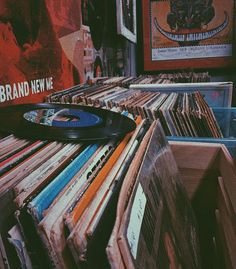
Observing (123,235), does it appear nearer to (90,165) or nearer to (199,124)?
(90,165)

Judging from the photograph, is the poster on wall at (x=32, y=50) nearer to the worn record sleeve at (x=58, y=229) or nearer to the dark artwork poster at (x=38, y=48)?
the dark artwork poster at (x=38, y=48)

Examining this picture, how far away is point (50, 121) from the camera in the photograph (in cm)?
61

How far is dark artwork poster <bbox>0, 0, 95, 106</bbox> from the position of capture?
80cm

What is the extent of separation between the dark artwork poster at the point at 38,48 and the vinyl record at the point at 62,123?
17 cm

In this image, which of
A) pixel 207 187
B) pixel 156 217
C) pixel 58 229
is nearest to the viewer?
pixel 58 229

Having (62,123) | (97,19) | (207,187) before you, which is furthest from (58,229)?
(97,19)

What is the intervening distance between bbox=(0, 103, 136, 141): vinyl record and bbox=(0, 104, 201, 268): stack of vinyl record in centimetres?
2

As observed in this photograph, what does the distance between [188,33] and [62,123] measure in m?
2.83

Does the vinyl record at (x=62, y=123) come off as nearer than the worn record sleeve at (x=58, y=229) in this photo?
No

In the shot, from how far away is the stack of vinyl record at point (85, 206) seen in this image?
0.94 feet

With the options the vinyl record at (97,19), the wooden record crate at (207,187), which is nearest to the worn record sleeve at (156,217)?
the wooden record crate at (207,187)

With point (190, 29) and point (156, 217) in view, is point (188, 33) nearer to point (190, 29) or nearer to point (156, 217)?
point (190, 29)

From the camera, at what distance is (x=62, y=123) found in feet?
1.97

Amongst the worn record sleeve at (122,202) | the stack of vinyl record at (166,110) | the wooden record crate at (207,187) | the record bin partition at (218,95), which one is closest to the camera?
the worn record sleeve at (122,202)
